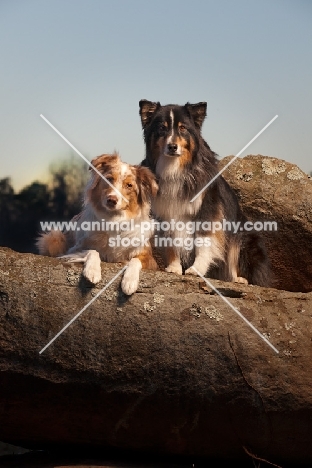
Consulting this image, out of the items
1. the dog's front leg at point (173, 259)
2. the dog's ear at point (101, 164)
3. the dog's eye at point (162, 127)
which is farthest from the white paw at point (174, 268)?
the dog's eye at point (162, 127)

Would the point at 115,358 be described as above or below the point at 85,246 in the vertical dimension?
below

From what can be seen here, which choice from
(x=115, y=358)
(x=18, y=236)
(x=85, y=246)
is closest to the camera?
(x=115, y=358)

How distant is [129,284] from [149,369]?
757 mm

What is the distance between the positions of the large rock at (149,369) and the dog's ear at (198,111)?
2.23m

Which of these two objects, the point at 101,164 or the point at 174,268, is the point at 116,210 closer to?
the point at 101,164

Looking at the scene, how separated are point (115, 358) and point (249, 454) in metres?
1.47

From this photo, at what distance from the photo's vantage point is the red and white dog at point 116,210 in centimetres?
655

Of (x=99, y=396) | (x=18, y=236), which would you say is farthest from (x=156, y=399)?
(x=18, y=236)

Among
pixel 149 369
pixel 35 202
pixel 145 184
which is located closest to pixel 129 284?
pixel 149 369

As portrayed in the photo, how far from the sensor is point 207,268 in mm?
7340

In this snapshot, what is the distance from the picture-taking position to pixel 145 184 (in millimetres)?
6789

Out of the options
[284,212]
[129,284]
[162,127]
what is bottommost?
[129,284]

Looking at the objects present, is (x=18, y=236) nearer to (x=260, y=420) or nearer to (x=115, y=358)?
(x=115, y=358)

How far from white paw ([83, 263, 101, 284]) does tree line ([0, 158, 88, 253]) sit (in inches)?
130
